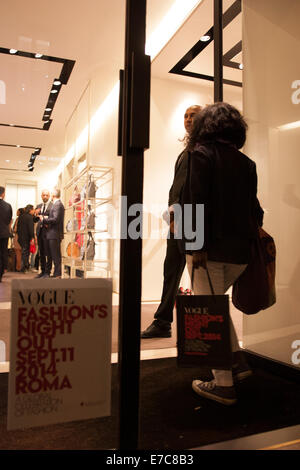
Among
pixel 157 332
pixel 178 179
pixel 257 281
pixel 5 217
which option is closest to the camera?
pixel 5 217

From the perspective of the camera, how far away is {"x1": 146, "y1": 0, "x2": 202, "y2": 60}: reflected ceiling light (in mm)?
2235

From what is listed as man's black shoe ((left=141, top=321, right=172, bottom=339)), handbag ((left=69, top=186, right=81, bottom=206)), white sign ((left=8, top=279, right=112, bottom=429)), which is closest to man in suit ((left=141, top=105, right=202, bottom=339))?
man's black shoe ((left=141, top=321, right=172, bottom=339))

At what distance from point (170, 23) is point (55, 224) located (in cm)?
177

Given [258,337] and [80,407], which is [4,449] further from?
[258,337]

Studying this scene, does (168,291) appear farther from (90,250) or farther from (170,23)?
(170,23)

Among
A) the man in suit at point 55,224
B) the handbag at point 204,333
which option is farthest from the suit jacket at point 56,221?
the handbag at point 204,333

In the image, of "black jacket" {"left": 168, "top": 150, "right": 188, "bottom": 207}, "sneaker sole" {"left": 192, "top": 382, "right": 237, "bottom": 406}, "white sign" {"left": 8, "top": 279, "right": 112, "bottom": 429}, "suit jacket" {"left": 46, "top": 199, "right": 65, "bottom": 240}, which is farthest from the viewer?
"black jacket" {"left": 168, "top": 150, "right": 188, "bottom": 207}

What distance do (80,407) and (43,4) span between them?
1679 mm

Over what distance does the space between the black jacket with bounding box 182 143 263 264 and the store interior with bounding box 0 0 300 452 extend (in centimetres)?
21

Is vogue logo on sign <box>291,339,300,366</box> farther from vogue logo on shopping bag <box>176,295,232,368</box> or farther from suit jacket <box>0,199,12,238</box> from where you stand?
suit jacket <box>0,199,12,238</box>

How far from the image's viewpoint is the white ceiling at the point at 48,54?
4.71 ft

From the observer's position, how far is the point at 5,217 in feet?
4.29

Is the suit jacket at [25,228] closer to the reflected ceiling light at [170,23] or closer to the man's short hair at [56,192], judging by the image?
the man's short hair at [56,192]

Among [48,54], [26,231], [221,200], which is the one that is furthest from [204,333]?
[48,54]
